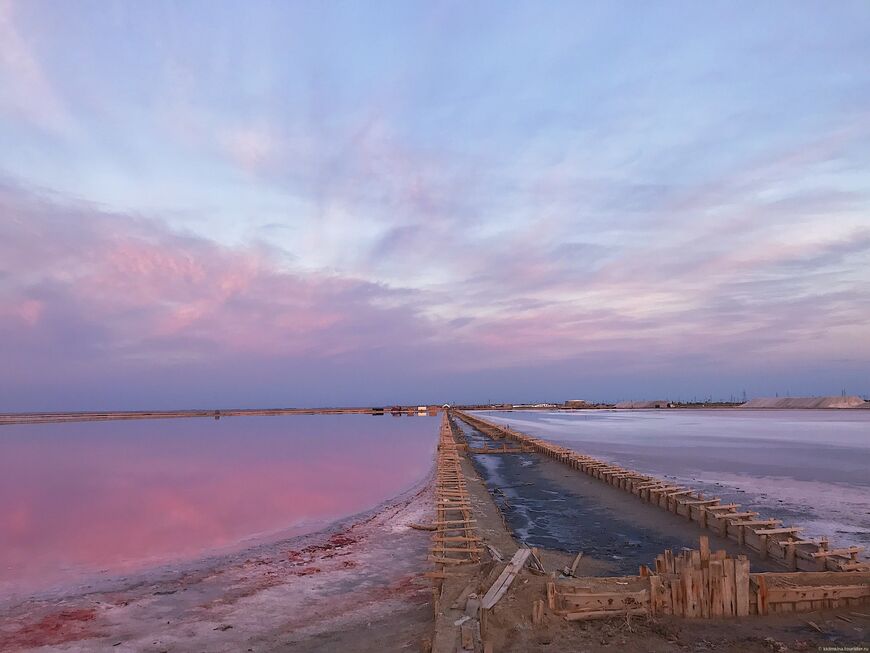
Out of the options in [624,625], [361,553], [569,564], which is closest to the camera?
[624,625]

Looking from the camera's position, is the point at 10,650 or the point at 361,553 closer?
the point at 10,650

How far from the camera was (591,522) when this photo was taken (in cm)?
1673

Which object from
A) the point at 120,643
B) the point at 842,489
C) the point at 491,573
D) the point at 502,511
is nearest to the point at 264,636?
the point at 120,643

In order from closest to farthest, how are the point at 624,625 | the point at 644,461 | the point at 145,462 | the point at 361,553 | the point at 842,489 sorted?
the point at 624,625, the point at 361,553, the point at 842,489, the point at 644,461, the point at 145,462

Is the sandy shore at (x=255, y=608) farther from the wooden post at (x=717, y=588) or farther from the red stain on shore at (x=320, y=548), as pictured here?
the wooden post at (x=717, y=588)

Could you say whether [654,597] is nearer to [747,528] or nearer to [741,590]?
[741,590]

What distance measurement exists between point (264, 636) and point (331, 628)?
114 centimetres

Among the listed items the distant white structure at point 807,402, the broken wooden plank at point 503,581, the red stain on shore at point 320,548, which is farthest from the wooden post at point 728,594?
the distant white structure at point 807,402

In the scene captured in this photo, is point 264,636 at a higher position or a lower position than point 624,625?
lower

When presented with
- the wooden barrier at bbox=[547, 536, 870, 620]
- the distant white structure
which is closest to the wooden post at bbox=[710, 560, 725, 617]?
the wooden barrier at bbox=[547, 536, 870, 620]

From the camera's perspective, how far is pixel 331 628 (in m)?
9.80

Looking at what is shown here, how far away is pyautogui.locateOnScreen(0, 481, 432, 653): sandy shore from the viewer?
31.0 ft

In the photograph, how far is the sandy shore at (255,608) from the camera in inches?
372

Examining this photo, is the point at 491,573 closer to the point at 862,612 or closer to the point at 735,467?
the point at 862,612
